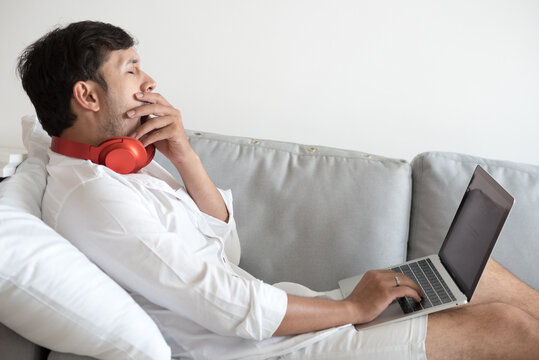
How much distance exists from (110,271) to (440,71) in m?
1.44

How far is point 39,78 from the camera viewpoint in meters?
1.32

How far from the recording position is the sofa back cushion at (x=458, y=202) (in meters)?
1.65

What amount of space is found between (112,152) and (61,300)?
0.37 m

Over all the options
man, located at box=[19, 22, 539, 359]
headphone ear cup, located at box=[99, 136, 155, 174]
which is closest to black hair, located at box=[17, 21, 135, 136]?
man, located at box=[19, 22, 539, 359]

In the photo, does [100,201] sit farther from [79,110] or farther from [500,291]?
[500,291]

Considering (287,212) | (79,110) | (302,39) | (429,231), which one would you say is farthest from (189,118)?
(429,231)

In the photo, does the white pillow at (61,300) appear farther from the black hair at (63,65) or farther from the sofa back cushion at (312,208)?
the sofa back cushion at (312,208)

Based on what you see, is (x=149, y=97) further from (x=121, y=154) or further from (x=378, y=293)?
(x=378, y=293)

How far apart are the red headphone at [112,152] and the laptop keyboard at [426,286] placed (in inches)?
29.0

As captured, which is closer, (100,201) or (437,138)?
(100,201)

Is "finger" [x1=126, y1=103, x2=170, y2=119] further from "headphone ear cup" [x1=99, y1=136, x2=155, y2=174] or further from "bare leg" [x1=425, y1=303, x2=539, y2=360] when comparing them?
"bare leg" [x1=425, y1=303, x2=539, y2=360]

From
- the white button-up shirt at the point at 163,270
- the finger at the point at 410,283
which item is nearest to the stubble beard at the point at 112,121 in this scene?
the white button-up shirt at the point at 163,270

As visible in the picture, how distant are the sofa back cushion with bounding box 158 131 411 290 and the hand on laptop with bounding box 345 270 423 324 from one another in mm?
278

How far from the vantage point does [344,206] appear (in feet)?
5.52
